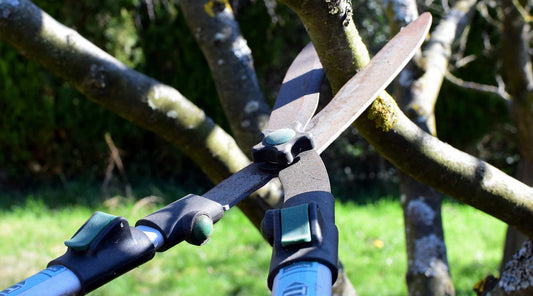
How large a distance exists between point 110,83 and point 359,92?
0.83 metres

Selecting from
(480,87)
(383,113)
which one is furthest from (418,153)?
(480,87)

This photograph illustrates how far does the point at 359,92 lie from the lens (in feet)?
4.17

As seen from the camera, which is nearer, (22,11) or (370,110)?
(370,110)

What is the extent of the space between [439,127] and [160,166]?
3.40 m

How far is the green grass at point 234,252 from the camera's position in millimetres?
3586

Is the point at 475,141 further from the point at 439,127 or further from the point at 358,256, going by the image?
the point at 358,256

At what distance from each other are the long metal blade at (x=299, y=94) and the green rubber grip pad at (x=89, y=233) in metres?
0.55

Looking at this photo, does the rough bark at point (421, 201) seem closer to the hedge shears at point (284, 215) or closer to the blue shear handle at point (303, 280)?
the hedge shears at point (284, 215)

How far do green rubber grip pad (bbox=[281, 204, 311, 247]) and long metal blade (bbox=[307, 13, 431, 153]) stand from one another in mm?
354

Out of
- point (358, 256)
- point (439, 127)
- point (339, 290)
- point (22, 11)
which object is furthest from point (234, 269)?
point (439, 127)

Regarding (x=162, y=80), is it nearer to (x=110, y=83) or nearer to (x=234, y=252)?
(x=234, y=252)

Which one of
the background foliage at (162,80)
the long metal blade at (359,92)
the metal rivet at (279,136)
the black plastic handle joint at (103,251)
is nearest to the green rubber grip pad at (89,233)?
the black plastic handle joint at (103,251)

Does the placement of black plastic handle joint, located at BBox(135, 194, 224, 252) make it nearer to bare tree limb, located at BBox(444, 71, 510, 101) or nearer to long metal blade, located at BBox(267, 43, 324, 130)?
long metal blade, located at BBox(267, 43, 324, 130)

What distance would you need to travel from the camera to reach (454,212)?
17.6 feet
